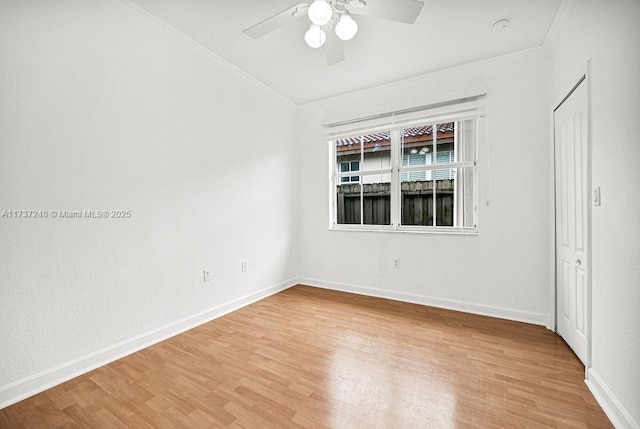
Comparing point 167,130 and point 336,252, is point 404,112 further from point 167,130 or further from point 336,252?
point 167,130

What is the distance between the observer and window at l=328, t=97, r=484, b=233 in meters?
3.11

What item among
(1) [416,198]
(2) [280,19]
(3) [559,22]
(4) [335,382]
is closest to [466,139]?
(1) [416,198]

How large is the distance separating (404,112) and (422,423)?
10.2 ft

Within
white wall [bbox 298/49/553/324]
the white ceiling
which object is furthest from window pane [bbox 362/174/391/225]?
the white ceiling

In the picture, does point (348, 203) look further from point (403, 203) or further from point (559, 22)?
point (559, 22)

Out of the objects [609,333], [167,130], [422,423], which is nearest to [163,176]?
[167,130]

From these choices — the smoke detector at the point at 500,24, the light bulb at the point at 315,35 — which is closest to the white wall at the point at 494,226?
the smoke detector at the point at 500,24

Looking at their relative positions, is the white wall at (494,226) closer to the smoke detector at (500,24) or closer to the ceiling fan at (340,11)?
the smoke detector at (500,24)

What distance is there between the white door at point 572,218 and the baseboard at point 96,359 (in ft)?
10.2

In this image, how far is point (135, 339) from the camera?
2.19 m

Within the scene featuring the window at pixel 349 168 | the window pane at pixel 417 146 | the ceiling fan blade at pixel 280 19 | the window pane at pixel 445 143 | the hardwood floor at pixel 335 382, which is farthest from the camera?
the window at pixel 349 168

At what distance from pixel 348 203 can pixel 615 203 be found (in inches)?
108

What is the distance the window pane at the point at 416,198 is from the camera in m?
3.35

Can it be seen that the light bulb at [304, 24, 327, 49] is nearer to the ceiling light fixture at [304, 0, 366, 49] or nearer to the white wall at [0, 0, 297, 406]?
the ceiling light fixture at [304, 0, 366, 49]
